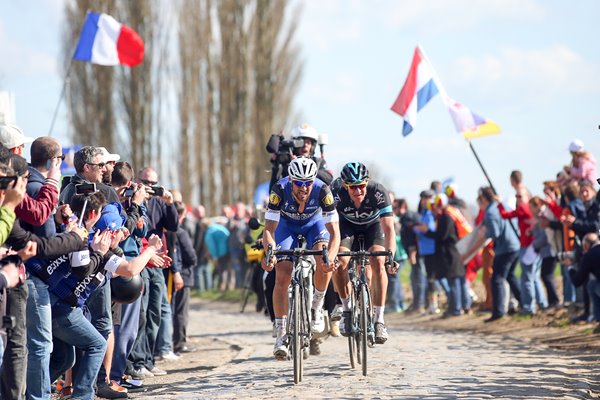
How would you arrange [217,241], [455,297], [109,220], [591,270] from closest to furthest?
[109,220] → [591,270] → [455,297] → [217,241]

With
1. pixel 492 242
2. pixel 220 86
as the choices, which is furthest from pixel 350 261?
pixel 220 86

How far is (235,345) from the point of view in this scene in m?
17.0

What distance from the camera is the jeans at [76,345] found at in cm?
938

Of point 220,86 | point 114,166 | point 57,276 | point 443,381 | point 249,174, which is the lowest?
point 443,381

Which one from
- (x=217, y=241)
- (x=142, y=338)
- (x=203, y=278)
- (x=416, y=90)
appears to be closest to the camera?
(x=142, y=338)

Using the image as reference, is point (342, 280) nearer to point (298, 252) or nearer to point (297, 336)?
point (298, 252)

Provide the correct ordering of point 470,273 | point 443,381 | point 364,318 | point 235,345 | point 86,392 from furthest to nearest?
point 470,273
point 235,345
point 364,318
point 443,381
point 86,392

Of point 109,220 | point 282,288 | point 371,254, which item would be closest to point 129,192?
point 109,220

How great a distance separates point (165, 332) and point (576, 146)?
715 centimetres

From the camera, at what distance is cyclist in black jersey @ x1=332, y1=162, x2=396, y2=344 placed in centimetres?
1280

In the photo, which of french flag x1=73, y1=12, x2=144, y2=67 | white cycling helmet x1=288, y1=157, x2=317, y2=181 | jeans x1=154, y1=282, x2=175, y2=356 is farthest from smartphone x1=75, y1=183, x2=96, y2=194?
french flag x1=73, y1=12, x2=144, y2=67

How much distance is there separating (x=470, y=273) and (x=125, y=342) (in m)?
12.2

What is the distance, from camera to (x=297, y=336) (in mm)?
11617

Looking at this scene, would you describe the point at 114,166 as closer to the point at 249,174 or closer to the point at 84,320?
the point at 84,320
